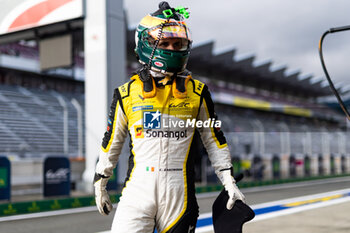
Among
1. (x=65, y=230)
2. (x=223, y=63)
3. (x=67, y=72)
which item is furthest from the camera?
(x=223, y=63)

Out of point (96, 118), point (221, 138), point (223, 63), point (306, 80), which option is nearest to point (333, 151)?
point (223, 63)

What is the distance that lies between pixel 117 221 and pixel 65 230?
15.6ft

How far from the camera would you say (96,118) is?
12195 millimetres

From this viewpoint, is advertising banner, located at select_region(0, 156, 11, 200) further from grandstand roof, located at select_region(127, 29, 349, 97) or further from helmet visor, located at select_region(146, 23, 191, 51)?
grandstand roof, located at select_region(127, 29, 349, 97)

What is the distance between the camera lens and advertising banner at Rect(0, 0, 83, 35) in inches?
475

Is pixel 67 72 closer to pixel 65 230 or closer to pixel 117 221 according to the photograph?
pixel 65 230

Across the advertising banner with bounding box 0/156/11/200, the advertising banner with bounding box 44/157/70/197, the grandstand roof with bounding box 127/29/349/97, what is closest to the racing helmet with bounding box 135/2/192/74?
the advertising banner with bounding box 0/156/11/200

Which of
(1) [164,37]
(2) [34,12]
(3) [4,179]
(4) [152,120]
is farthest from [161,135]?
(2) [34,12]

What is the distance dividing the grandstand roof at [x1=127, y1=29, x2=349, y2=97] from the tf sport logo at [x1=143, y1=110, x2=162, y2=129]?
62.8 feet

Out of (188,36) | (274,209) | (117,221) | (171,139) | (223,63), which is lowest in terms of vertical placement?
(274,209)

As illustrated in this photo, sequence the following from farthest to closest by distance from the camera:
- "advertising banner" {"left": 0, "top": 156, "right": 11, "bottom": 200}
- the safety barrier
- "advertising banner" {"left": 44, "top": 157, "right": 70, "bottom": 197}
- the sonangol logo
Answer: "advertising banner" {"left": 44, "top": 157, "right": 70, "bottom": 197}, "advertising banner" {"left": 0, "top": 156, "right": 11, "bottom": 200}, the safety barrier, the sonangol logo

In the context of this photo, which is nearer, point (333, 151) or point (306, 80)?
point (333, 151)

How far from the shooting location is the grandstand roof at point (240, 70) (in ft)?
96.7

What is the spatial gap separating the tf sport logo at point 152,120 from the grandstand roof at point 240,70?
19.1 metres
